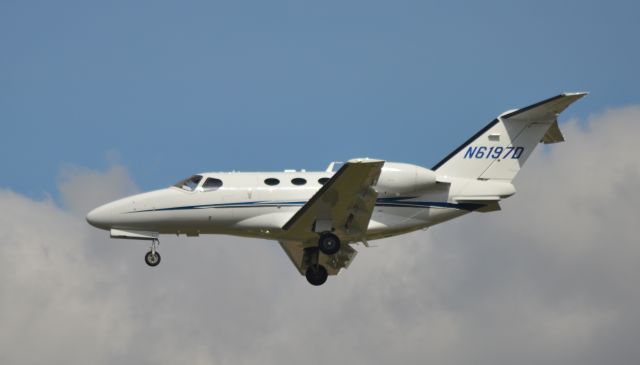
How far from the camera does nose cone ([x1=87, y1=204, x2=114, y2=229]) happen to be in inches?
1399

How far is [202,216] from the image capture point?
34.9 metres

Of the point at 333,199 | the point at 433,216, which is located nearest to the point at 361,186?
the point at 333,199

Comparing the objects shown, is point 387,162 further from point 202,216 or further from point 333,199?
point 202,216

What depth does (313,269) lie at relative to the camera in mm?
36688

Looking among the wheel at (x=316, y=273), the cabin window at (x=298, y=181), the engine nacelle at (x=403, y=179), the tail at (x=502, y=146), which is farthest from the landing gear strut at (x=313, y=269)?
the tail at (x=502, y=146)

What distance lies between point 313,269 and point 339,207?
3884mm

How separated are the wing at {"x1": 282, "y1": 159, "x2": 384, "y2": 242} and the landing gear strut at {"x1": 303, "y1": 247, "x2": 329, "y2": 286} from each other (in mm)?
1640

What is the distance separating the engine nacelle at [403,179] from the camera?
111 ft

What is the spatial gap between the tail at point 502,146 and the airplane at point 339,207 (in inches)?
1.1

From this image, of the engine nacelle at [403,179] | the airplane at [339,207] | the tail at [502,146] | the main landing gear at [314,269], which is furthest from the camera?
the main landing gear at [314,269]

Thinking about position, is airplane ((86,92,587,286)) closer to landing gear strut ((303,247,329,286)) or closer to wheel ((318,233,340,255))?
wheel ((318,233,340,255))

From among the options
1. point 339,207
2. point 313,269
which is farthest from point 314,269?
point 339,207

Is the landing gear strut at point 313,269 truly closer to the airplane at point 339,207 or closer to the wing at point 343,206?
the airplane at point 339,207

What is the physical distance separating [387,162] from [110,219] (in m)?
7.92
